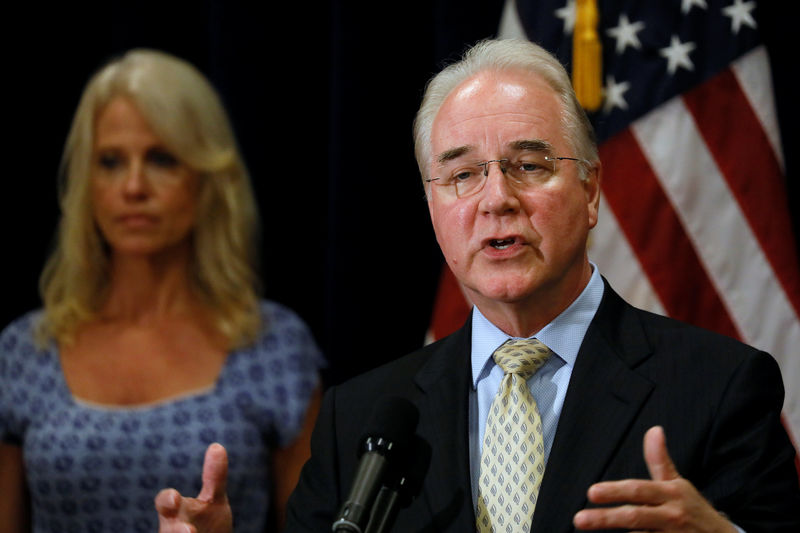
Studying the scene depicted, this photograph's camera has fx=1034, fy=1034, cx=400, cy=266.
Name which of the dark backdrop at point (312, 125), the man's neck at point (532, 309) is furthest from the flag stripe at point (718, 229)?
the man's neck at point (532, 309)

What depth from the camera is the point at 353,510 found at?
1.19 m

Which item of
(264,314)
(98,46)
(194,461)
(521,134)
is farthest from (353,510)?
(98,46)

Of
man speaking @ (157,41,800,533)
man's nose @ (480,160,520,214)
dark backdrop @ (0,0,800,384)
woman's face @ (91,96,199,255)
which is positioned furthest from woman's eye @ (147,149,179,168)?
man's nose @ (480,160,520,214)

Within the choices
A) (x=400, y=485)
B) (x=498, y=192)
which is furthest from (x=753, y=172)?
(x=400, y=485)

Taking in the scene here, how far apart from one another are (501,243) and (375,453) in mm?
430

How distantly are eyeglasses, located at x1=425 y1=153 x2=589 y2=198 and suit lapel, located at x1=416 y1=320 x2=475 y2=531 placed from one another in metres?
0.25

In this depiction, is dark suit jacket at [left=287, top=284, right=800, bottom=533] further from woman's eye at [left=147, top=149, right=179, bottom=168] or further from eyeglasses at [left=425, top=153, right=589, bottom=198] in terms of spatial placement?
woman's eye at [left=147, top=149, right=179, bottom=168]

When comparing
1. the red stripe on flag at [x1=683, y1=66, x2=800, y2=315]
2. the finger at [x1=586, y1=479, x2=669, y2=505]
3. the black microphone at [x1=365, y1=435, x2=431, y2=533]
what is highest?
the red stripe on flag at [x1=683, y1=66, x2=800, y2=315]

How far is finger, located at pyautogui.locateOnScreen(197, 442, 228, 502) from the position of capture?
58.5 inches

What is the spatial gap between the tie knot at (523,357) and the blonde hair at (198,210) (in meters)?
1.02

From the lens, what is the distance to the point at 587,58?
2.30m

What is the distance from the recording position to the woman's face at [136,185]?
2436 mm

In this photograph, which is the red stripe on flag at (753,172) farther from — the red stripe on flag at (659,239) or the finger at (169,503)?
the finger at (169,503)

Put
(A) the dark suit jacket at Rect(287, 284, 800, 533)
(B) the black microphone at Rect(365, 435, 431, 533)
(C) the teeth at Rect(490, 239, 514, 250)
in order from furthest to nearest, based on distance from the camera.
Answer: (C) the teeth at Rect(490, 239, 514, 250), (A) the dark suit jacket at Rect(287, 284, 800, 533), (B) the black microphone at Rect(365, 435, 431, 533)
